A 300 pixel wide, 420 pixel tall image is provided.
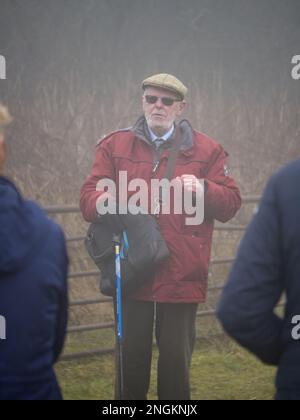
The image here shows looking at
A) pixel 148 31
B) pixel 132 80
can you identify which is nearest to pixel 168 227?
pixel 132 80

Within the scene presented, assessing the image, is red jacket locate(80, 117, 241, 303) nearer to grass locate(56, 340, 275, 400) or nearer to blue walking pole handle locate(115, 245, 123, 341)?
blue walking pole handle locate(115, 245, 123, 341)

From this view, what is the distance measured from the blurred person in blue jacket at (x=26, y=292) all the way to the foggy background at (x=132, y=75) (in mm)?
6202

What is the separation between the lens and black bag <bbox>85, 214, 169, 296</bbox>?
3.89 metres

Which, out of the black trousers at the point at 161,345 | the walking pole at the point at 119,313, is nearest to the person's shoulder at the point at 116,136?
the walking pole at the point at 119,313

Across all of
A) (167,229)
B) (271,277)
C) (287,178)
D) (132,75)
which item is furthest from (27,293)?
(132,75)

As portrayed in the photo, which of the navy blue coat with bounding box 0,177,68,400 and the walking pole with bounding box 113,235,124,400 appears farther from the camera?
the walking pole with bounding box 113,235,124,400

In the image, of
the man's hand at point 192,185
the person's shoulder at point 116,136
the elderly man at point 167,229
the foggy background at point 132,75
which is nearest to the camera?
the man's hand at point 192,185

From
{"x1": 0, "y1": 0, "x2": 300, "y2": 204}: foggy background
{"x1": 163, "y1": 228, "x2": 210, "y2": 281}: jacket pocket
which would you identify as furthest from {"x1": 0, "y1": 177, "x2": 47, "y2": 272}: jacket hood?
{"x1": 0, "y1": 0, "x2": 300, "y2": 204}: foggy background

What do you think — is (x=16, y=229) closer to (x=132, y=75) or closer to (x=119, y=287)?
(x=119, y=287)

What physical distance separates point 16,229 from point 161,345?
2.05 metres

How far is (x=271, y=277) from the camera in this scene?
2191 millimetres

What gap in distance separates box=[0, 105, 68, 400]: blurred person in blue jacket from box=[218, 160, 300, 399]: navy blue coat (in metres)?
0.53

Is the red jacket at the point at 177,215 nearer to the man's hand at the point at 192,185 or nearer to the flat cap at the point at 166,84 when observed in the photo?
the man's hand at the point at 192,185

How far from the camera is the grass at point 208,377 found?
524 cm
